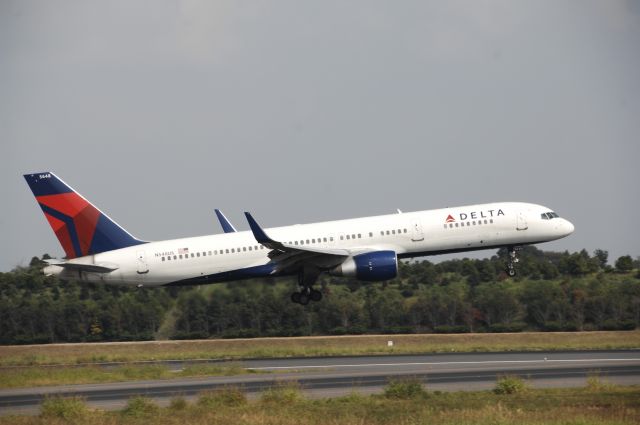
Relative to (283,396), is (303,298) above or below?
above

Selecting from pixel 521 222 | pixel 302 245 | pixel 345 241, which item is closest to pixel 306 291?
pixel 302 245

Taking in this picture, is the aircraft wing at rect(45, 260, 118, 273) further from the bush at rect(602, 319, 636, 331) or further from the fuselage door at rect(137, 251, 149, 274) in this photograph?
the bush at rect(602, 319, 636, 331)

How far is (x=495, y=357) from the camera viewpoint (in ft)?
178

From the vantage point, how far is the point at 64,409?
34.8m

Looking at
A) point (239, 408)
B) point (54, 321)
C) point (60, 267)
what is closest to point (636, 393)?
point (239, 408)

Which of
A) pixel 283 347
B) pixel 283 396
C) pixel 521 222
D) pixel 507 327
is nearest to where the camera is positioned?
pixel 283 396

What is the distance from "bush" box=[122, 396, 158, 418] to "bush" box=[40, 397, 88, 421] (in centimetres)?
148

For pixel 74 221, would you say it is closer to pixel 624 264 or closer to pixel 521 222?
pixel 521 222

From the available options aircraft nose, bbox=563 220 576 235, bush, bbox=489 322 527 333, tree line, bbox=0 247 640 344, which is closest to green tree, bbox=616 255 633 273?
tree line, bbox=0 247 640 344

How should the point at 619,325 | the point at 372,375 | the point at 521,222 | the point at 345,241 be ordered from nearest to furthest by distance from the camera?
the point at 372,375, the point at 345,241, the point at 521,222, the point at 619,325

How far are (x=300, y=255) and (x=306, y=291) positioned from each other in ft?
10.9

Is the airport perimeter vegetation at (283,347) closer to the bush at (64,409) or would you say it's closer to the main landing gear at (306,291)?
the main landing gear at (306,291)

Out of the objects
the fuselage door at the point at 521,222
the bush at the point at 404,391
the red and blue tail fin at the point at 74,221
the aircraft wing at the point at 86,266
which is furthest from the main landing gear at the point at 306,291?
the bush at the point at 404,391

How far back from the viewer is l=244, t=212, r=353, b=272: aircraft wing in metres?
51.6
